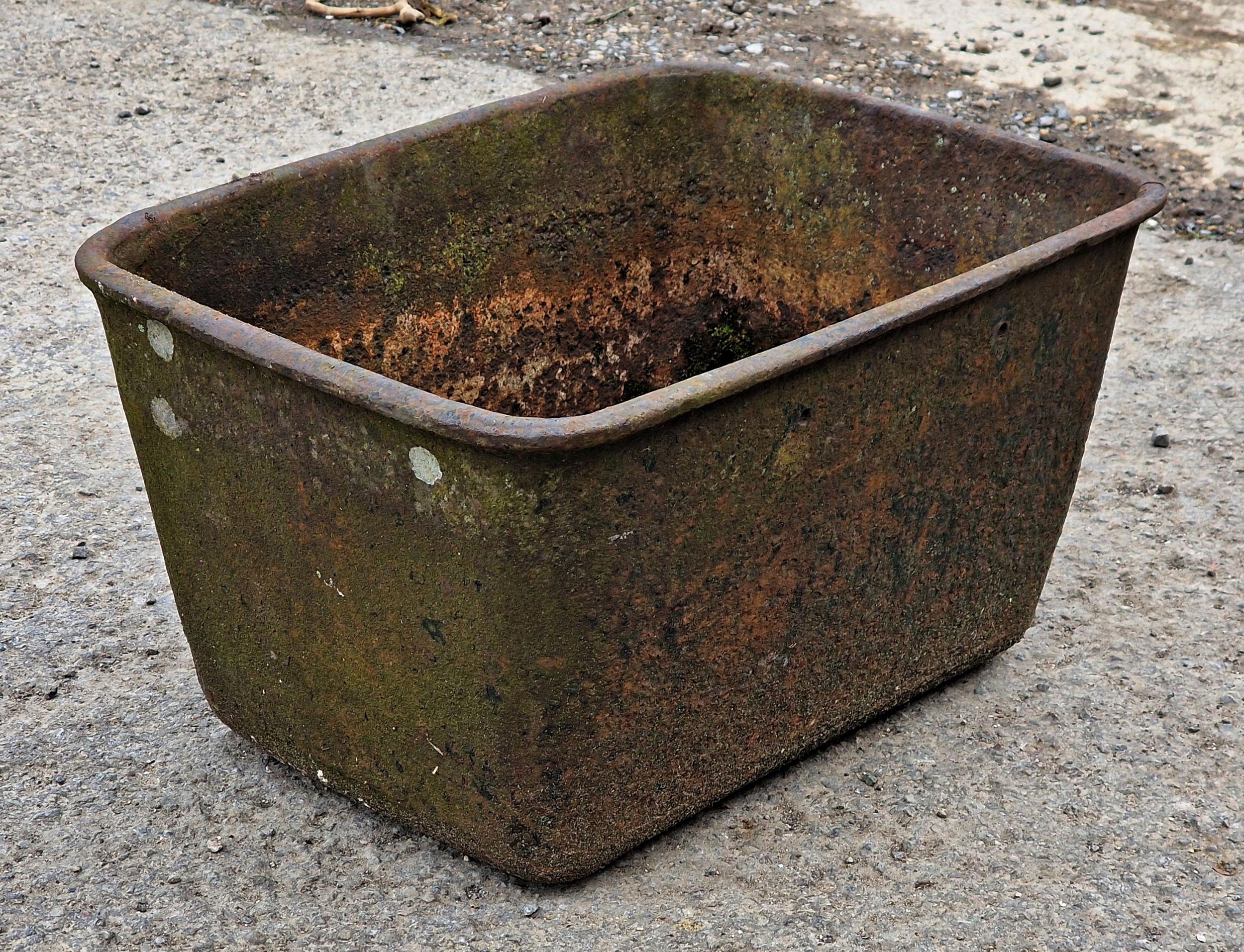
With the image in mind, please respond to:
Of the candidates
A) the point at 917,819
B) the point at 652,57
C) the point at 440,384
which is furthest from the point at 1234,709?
the point at 652,57

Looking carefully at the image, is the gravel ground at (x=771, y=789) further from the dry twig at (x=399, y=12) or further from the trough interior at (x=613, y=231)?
the dry twig at (x=399, y=12)

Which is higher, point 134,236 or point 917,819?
point 134,236

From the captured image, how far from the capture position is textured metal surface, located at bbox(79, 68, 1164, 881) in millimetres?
2088

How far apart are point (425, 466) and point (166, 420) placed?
59cm

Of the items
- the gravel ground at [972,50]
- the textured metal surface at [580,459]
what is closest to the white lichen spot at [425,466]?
the textured metal surface at [580,459]

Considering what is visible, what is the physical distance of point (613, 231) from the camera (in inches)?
136

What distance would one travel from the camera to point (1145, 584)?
337 centimetres

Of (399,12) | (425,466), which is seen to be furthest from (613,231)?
(399,12)

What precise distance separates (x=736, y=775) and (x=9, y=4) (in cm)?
594

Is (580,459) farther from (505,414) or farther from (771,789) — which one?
(771,789)

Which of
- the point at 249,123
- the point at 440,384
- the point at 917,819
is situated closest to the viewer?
the point at 917,819

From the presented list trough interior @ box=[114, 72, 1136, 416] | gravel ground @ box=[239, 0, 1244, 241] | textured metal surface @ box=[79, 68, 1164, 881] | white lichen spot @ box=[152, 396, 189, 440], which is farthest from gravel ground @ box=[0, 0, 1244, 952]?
gravel ground @ box=[239, 0, 1244, 241]

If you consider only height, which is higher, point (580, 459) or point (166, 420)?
point (580, 459)

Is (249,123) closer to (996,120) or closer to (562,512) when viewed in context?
(996,120)
